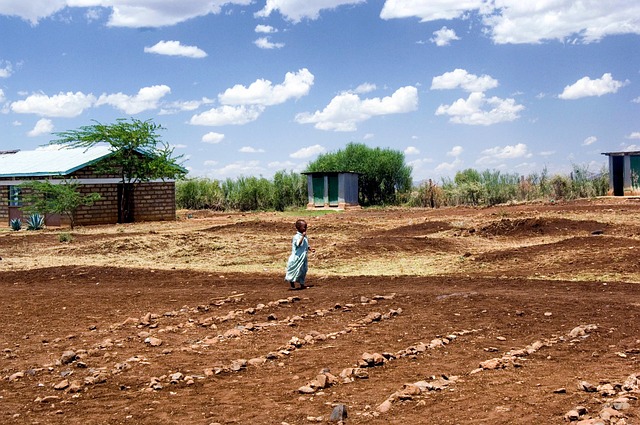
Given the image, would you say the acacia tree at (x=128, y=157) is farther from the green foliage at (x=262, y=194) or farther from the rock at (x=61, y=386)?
the rock at (x=61, y=386)

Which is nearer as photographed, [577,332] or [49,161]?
[577,332]

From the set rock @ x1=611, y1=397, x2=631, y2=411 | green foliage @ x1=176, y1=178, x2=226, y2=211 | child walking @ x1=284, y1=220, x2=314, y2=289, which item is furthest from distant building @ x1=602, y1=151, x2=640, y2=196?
rock @ x1=611, y1=397, x2=631, y2=411

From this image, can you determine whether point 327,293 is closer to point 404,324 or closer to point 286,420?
point 404,324

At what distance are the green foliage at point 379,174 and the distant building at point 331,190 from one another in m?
3.34

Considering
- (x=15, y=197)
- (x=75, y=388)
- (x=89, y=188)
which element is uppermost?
(x=89, y=188)

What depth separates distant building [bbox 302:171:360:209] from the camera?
45094 mm

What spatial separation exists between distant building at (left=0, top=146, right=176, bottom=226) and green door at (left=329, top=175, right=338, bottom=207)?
34.1ft

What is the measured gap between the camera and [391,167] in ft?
162

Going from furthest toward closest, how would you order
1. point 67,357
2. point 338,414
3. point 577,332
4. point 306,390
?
point 577,332 → point 67,357 → point 306,390 → point 338,414

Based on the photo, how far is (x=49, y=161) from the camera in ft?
123

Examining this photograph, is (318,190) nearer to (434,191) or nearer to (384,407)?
(434,191)

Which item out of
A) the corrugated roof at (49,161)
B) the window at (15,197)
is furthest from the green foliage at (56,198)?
the window at (15,197)

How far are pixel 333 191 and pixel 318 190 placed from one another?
38.9 inches

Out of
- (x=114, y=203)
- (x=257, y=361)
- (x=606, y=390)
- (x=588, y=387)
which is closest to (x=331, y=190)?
(x=114, y=203)
